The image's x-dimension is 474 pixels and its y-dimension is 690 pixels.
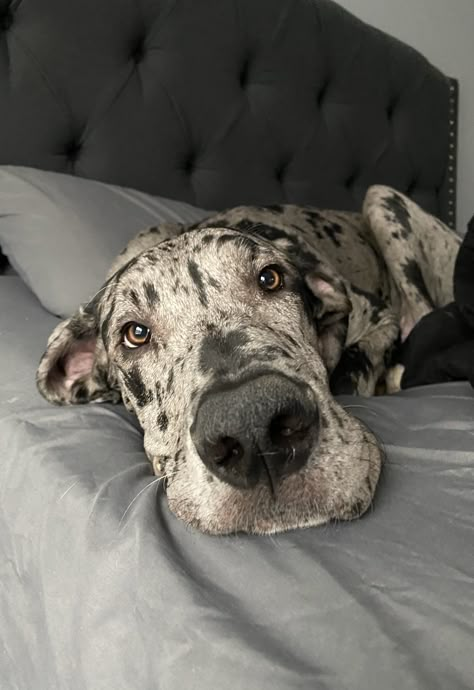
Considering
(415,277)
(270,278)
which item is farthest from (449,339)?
(415,277)

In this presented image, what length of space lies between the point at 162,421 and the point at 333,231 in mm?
1862

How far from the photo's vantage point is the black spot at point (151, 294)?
1.67 metres

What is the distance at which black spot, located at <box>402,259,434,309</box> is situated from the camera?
312 cm

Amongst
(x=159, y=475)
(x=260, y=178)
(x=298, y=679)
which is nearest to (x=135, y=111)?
(x=260, y=178)

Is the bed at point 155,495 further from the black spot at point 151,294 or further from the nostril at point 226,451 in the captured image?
the black spot at point 151,294

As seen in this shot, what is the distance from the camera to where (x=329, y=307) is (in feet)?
6.51

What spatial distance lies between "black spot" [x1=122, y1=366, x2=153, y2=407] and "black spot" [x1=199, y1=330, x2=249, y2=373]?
11.1 inches

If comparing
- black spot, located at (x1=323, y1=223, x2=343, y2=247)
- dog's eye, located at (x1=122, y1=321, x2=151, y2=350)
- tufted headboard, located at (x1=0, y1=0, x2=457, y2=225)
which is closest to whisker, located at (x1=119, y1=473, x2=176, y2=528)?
dog's eye, located at (x1=122, y1=321, x2=151, y2=350)

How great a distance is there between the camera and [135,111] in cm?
308

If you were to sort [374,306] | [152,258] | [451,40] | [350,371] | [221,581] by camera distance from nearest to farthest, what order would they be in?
[221,581] < [152,258] < [350,371] < [374,306] < [451,40]

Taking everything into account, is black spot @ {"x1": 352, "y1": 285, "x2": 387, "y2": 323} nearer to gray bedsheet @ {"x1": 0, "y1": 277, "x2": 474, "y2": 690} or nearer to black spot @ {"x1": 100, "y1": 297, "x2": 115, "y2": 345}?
gray bedsheet @ {"x1": 0, "y1": 277, "x2": 474, "y2": 690}

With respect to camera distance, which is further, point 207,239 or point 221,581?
point 207,239

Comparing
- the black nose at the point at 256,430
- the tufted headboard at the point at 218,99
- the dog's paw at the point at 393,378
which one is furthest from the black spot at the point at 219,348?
the tufted headboard at the point at 218,99

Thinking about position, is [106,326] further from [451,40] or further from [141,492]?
[451,40]
